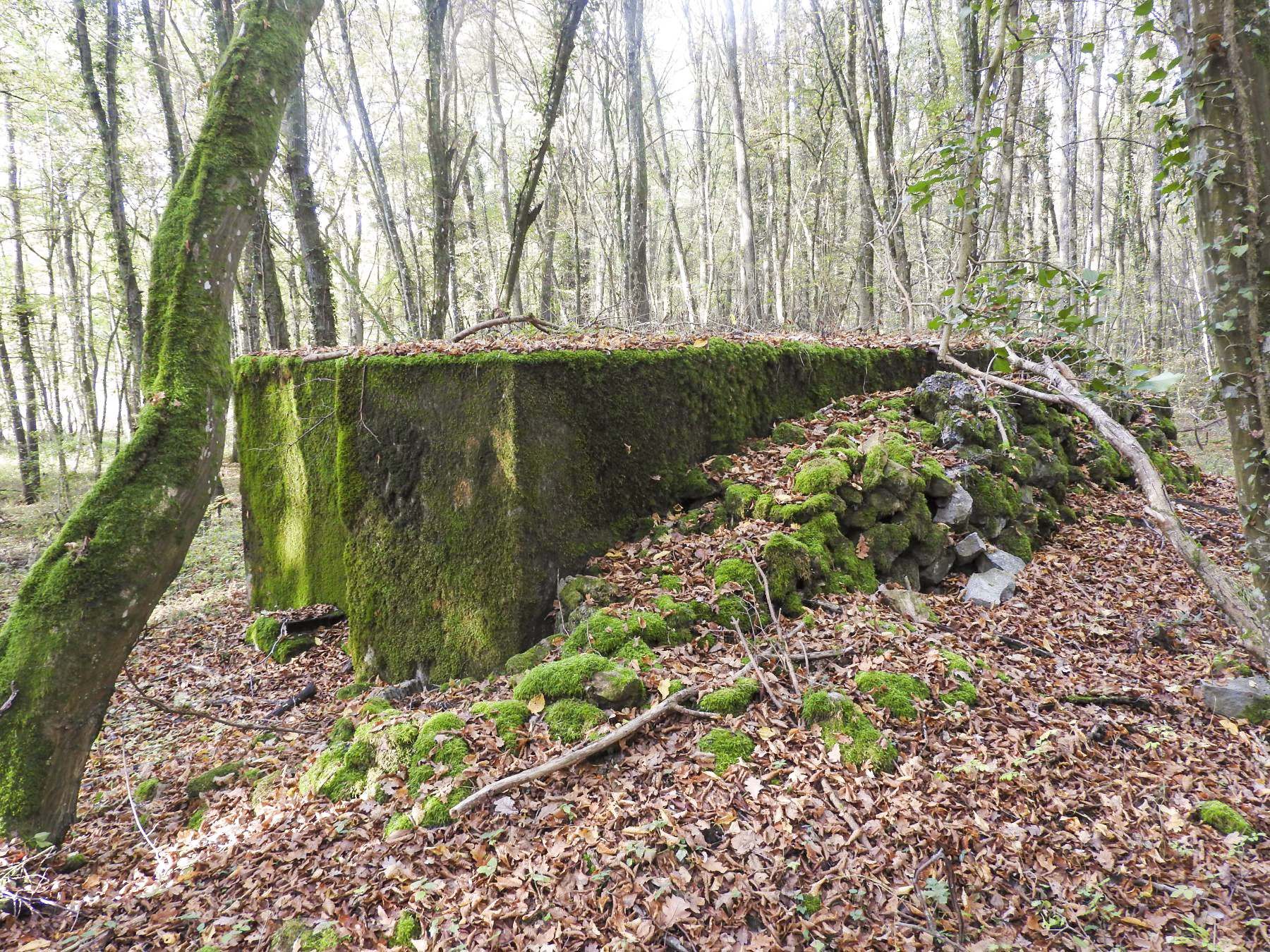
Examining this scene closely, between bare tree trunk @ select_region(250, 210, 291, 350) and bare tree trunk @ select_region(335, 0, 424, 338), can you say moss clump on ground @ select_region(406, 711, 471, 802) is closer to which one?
bare tree trunk @ select_region(335, 0, 424, 338)

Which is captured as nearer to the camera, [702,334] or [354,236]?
[702,334]

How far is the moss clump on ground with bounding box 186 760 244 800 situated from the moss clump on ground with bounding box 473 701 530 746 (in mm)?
1895

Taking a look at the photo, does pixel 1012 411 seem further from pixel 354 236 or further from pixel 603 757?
pixel 354 236

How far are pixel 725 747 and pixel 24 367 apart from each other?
66.2 ft

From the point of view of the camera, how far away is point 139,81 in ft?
46.4

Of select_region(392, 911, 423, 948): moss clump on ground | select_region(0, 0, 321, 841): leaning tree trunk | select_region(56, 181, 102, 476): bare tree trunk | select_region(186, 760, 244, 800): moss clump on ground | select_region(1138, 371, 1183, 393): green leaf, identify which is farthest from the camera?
select_region(56, 181, 102, 476): bare tree trunk

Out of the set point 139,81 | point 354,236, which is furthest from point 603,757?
point 354,236

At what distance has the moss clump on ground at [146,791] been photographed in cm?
434

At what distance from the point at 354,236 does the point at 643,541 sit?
71.0ft

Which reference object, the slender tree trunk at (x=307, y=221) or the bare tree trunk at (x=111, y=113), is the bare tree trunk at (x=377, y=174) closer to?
the slender tree trunk at (x=307, y=221)

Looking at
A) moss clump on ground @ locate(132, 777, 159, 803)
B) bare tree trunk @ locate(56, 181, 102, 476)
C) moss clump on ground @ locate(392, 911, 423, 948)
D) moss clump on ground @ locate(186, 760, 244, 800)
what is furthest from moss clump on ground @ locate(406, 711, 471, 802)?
bare tree trunk @ locate(56, 181, 102, 476)

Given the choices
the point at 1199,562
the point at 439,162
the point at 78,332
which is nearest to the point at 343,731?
the point at 1199,562

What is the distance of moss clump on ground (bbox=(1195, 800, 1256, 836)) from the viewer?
2.89 m

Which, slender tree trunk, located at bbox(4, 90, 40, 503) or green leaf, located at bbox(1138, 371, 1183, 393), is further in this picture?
slender tree trunk, located at bbox(4, 90, 40, 503)
